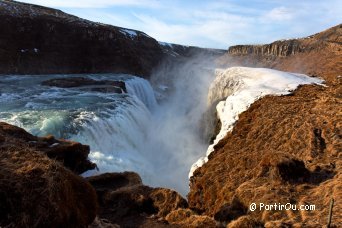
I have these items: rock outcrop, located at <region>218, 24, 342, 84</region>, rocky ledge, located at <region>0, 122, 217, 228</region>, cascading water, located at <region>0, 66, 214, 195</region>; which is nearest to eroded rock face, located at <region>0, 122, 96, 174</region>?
cascading water, located at <region>0, 66, 214, 195</region>

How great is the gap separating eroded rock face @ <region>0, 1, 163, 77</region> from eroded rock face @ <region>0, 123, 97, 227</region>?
40.9 meters

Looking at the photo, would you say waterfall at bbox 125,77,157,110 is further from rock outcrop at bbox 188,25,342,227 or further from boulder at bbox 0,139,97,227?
boulder at bbox 0,139,97,227

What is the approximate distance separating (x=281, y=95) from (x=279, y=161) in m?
7.16

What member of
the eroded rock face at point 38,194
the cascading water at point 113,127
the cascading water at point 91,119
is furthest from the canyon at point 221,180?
the cascading water at point 91,119

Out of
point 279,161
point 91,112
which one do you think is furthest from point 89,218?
point 91,112

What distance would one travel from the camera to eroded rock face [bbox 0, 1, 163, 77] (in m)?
46.8

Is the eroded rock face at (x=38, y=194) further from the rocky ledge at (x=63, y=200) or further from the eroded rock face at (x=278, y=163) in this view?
the eroded rock face at (x=278, y=163)

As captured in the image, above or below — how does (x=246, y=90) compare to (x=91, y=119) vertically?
above

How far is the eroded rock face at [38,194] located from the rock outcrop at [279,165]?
9.48ft

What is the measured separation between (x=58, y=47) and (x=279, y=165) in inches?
1868

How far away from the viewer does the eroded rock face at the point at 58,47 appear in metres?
46.8

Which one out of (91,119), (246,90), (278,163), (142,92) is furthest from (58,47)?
(278,163)

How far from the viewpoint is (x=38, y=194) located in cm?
554

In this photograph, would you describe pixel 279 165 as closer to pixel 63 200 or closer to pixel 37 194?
pixel 63 200
